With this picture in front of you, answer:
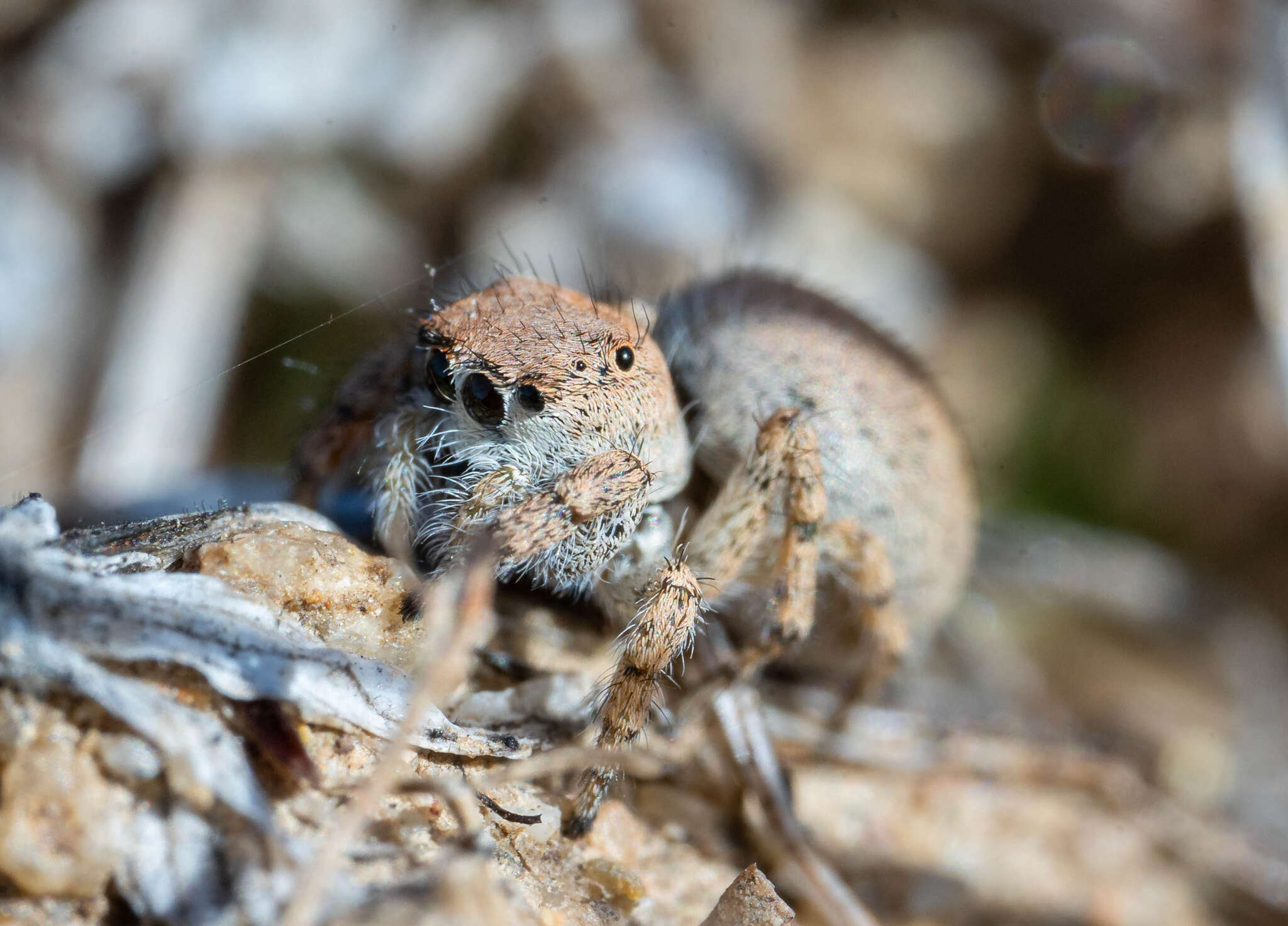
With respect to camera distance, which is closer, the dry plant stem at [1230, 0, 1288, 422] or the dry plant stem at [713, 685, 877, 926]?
the dry plant stem at [713, 685, 877, 926]

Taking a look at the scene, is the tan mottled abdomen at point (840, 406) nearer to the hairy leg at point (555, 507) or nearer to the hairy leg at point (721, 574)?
the hairy leg at point (721, 574)

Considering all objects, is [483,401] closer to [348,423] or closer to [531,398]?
[531,398]

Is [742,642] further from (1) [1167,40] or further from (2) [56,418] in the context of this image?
(1) [1167,40]

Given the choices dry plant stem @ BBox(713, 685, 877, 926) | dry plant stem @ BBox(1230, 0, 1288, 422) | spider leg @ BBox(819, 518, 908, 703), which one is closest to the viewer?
dry plant stem @ BBox(713, 685, 877, 926)

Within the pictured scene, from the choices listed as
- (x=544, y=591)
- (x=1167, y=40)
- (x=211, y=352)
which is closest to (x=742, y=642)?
(x=544, y=591)

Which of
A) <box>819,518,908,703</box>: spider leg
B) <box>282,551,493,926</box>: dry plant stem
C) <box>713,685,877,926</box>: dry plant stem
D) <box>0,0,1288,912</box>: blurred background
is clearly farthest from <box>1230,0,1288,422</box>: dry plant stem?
<box>282,551,493,926</box>: dry plant stem

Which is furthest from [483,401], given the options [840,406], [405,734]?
[840,406]

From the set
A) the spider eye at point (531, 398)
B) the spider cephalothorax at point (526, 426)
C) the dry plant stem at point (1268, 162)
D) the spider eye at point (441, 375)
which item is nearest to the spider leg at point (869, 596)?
the spider cephalothorax at point (526, 426)

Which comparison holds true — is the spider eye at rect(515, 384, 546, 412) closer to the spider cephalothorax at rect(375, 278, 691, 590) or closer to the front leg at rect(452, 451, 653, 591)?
the spider cephalothorax at rect(375, 278, 691, 590)
